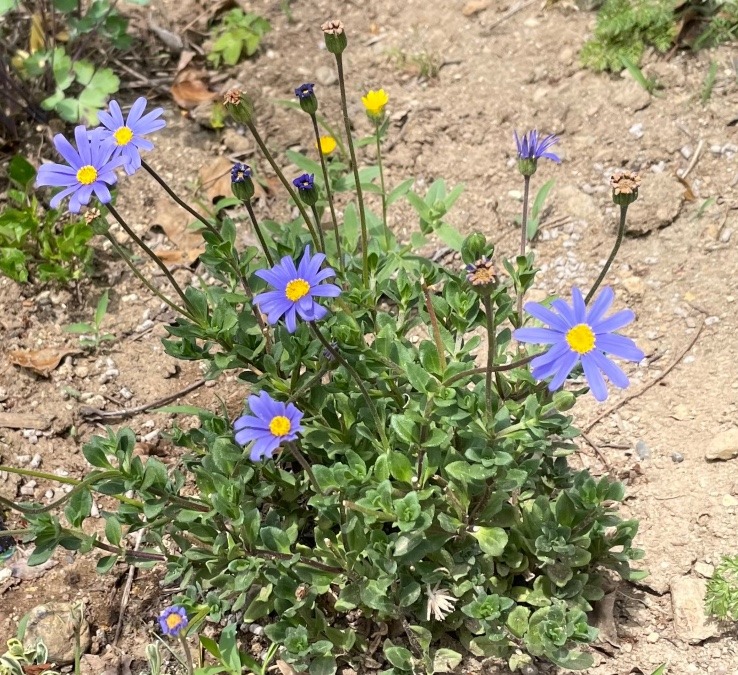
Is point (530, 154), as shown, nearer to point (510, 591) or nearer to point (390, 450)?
point (390, 450)

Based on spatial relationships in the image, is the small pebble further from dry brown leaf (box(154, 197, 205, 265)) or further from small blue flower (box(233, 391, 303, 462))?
dry brown leaf (box(154, 197, 205, 265))

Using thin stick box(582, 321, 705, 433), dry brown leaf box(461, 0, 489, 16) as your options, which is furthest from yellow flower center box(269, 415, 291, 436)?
dry brown leaf box(461, 0, 489, 16)

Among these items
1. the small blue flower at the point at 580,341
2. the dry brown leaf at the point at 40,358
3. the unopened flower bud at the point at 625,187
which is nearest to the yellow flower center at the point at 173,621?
the small blue flower at the point at 580,341

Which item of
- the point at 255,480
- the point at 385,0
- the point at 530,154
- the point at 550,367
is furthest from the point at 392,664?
the point at 385,0

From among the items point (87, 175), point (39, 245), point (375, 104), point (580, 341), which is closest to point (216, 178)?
point (39, 245)

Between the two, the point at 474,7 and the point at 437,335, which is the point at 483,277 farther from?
the point at 474,7

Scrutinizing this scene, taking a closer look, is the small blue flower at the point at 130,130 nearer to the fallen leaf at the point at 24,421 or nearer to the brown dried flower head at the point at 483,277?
the brown dried flower head at the point at 483,277
